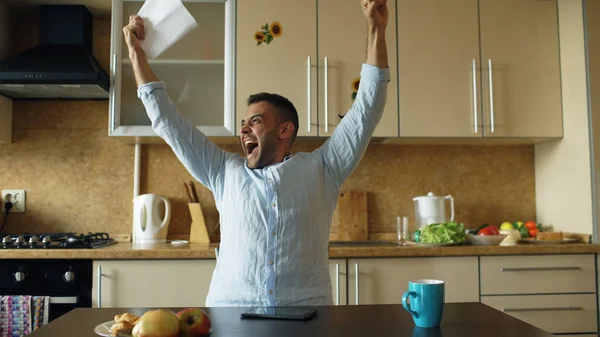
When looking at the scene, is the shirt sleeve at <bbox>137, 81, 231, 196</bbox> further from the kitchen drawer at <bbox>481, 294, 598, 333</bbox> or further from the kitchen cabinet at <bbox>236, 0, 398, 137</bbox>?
the kitchen drawer at <bbox>481, 294, 598, 333</bbox>

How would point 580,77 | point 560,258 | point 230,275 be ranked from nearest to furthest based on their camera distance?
point 230,275, point 560,258, point 580,77

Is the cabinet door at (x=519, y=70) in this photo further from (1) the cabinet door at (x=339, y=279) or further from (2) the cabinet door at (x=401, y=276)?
(1) the cabinet door at (x=339, y=279)

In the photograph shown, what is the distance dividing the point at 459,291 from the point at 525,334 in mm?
1556

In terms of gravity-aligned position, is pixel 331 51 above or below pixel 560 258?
above

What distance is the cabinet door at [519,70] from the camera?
2854mm

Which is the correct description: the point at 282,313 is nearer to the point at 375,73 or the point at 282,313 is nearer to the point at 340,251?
the point at 375,73

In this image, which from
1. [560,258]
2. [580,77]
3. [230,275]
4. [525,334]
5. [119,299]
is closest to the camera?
[525,334]

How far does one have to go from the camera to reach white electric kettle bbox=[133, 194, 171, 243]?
112 inches

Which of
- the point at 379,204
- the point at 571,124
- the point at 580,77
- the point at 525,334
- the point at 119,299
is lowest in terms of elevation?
the point at 119,299

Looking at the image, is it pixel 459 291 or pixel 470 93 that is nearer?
pixel 459 291

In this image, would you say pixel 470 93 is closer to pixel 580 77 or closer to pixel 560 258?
pixel 580 77

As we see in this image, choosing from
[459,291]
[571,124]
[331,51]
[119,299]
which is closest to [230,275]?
[119,299]

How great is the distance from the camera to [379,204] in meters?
3.12

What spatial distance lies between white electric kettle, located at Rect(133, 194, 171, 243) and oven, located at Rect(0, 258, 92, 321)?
1.58ft
